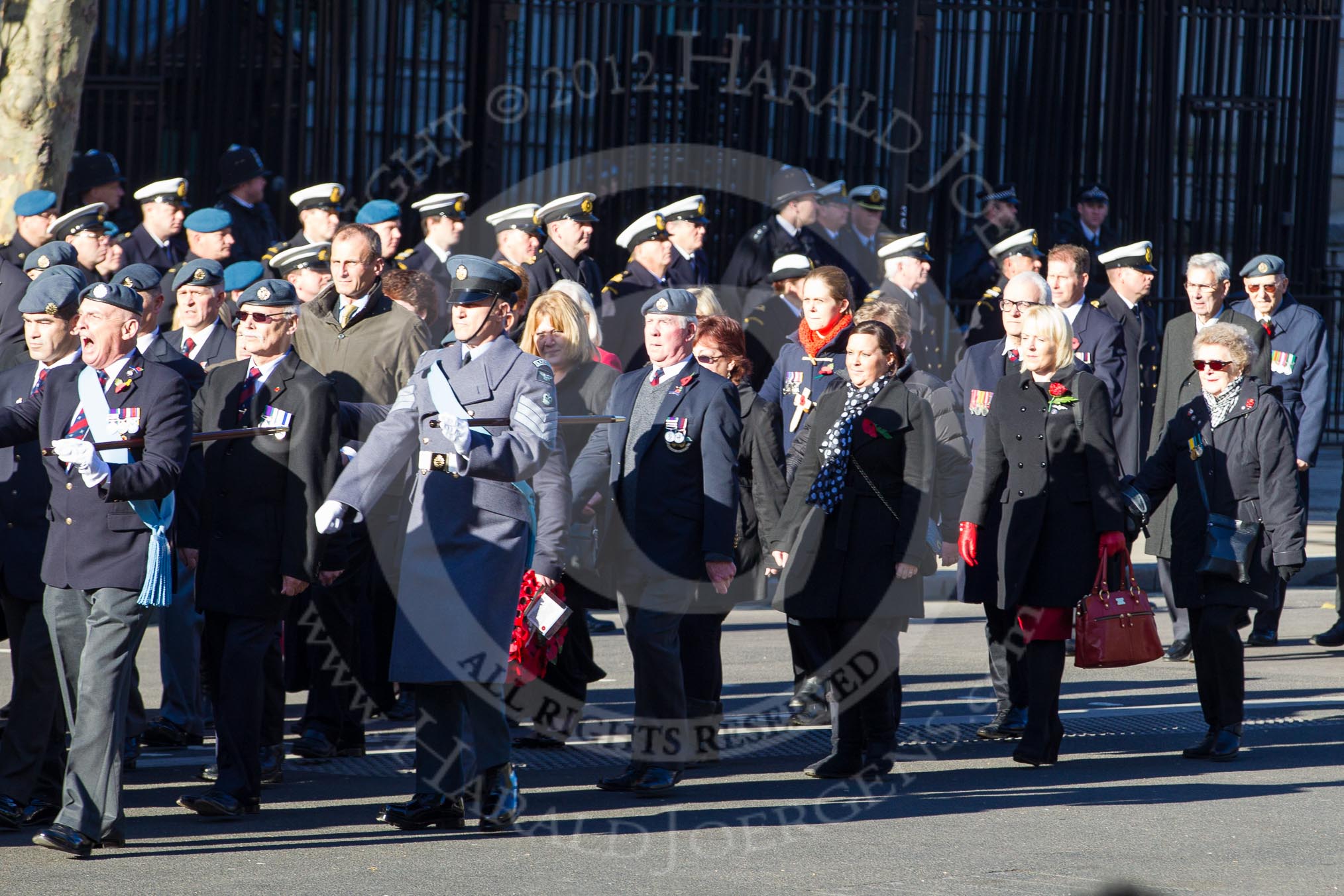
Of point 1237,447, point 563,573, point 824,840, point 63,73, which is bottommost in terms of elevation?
point 824,840

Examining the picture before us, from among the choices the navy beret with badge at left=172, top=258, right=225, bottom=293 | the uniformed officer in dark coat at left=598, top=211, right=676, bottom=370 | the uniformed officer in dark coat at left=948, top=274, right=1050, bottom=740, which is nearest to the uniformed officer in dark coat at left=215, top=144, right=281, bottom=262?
the uniformed officer in dark coat at left=598, top=211, right=676, bottom=370

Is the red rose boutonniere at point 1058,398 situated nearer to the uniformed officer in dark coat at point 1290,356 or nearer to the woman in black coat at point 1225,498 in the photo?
the woman in black coat at point 1225,498

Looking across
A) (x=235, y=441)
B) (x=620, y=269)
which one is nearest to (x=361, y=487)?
(x=235, y=441)

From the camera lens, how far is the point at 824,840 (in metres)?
5.85

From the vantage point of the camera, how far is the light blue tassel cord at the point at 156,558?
549 cm

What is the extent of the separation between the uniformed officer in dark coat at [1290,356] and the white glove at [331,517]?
570 centimetres

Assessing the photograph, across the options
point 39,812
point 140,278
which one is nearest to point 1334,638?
point 140,278

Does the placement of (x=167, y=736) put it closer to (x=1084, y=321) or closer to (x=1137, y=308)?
(x=1084, y=321)

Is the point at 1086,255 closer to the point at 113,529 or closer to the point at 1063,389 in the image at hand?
the point at 1063,389

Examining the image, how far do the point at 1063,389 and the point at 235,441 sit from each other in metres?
3.05

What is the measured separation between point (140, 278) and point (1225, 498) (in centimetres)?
410

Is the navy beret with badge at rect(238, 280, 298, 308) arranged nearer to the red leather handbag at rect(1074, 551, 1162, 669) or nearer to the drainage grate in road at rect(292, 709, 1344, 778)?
the drainage grate in road at rect(292, 709, 1344, 778)

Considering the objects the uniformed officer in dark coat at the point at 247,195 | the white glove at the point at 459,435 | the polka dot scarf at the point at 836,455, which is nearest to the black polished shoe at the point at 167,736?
the white glove at the point at 459,435

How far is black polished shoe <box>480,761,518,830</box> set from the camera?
5.87m
